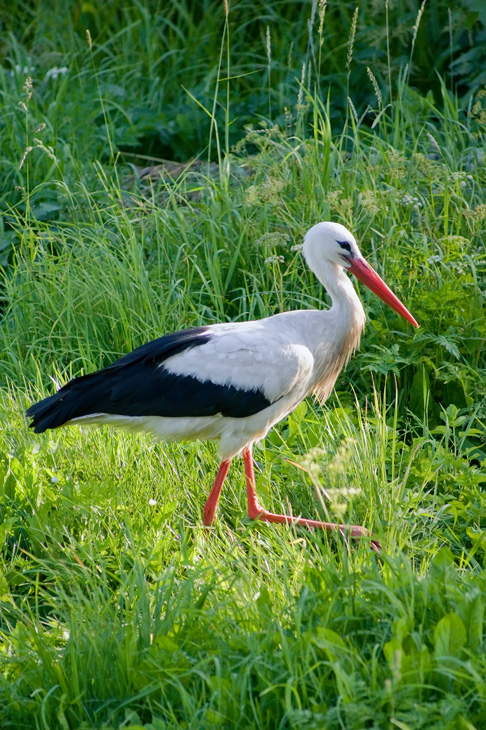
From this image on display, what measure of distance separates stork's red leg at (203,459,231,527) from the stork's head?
33.9 inches

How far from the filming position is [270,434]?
3955 mm

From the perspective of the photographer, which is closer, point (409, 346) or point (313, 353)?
point (313, 353)

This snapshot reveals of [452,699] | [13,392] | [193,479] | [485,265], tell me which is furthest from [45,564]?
[485,265]

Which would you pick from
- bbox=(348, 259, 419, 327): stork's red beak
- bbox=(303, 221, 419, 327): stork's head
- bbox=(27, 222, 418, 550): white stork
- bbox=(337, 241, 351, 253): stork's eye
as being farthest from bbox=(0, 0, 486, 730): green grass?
bbox=(337, 241, 351, 253): stork's eye

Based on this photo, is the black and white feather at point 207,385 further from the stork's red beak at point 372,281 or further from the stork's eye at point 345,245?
the stork's red beak at point 372,281

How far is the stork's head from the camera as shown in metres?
3.55

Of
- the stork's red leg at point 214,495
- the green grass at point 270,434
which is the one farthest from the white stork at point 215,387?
the green grass at point 270,434

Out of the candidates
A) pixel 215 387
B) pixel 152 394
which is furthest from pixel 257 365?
pixel 152 394

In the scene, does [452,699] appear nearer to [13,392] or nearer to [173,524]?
[173,524]

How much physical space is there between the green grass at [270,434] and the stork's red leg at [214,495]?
8cm

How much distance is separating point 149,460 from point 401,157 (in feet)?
6.69

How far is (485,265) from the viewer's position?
14.4ft

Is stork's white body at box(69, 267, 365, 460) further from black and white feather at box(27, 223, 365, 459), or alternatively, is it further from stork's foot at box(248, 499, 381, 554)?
stork's foot at box(248, 499, 381, 554)

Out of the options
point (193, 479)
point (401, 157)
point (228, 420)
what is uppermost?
point (401, 157)
